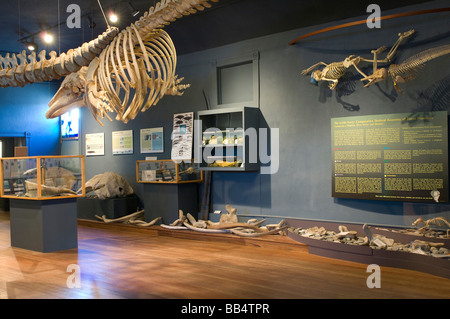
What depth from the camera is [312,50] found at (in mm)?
7312

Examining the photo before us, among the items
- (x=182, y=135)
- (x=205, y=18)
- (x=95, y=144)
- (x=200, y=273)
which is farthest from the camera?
(x=95, y=144)

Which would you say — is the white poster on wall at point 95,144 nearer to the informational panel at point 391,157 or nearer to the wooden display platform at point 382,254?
the wooden display platform at point 382,254

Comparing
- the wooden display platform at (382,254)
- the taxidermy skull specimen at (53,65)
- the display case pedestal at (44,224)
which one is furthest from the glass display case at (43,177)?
the wooden display platform at (382,254)

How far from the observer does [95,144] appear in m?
11.2

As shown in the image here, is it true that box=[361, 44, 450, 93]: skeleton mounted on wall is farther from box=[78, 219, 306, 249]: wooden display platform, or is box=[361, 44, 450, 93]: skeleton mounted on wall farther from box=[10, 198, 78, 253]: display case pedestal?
box=[10, 198, 78, 253]: display case pedestal

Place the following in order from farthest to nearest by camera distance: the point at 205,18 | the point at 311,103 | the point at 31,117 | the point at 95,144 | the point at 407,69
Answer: the point at 31,117 → the point at 95,144 → the point at 205,18 → the point at 311,103 → the point at 407,69

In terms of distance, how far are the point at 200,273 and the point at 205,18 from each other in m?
4.81

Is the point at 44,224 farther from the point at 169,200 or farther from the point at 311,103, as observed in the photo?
the point at 311,103

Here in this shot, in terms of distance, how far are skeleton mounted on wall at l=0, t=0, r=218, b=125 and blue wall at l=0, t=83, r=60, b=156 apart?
203 inches

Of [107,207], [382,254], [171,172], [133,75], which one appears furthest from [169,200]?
[382,254]

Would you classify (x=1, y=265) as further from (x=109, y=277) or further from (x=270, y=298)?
(x=270, y=298)
